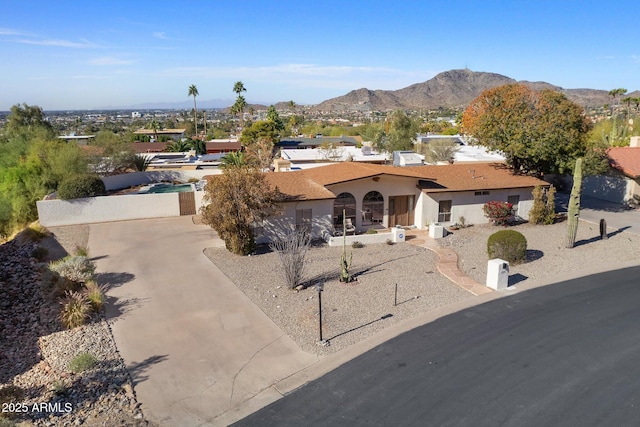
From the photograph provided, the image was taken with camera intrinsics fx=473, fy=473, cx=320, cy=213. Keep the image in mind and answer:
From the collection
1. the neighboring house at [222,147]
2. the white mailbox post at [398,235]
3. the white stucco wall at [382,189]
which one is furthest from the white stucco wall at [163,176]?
the white mailbox post at [398,235]

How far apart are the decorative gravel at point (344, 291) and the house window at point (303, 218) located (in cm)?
170

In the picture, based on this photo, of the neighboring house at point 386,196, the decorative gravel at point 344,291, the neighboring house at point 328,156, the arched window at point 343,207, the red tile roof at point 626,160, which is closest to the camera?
the decorative gravel at point 344,291

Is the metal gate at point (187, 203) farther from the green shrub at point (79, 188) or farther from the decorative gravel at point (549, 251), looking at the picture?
the decorative gravel at point (549, 251)

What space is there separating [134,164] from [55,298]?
1299 inches

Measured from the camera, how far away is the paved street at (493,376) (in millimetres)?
11062

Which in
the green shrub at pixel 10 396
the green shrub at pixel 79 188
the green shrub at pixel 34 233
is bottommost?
the green shrub at pixel 34 233

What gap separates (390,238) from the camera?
→ 2608cm

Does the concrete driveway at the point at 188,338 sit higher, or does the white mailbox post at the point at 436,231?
the white mailbox post at the point at 436,231

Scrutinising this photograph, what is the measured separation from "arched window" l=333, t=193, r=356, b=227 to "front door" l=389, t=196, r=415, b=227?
249 centimetres

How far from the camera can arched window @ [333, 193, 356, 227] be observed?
27859 millimetres

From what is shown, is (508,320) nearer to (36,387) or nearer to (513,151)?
(36,387)

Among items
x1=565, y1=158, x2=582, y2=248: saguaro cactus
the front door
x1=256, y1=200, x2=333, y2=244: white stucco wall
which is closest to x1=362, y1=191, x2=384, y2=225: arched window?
the front door

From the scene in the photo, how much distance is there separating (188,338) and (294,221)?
1192 cm

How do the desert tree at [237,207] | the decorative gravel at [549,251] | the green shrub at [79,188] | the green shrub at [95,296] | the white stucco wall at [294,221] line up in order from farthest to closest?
the green shrub at [79,188] → the white stucco wall at [294,221] → the desert tree at [237,207] → the decorative gravel at [549,251] → the green shrub at [95,296]
